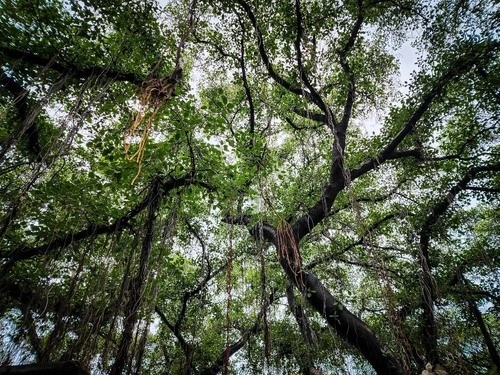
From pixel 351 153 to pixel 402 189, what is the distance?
1505 millimetres

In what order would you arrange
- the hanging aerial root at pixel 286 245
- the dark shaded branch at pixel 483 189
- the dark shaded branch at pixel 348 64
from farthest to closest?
1. the dark shaded branch at pixel 483 189
2. the dark shaded branch at pixel 348 64
3. the hanging aerial root at pixel 286 245

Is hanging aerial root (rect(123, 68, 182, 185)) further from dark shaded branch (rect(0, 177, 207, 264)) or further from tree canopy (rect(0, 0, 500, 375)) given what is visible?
dark shaded branch (rect(0, 177, 207, 264))

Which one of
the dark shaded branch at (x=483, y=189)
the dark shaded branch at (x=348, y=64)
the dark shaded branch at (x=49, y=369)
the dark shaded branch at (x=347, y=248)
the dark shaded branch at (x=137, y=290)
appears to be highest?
the dark shaded branch at (x=348, y=64)

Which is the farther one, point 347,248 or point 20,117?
point 347,248

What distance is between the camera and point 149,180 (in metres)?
3.51

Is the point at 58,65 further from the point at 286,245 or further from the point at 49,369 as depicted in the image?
the point at 286,245

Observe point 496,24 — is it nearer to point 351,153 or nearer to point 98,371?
point 351,153

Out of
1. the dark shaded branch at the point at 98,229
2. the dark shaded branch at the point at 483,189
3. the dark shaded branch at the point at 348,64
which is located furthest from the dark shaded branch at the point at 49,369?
the dark shaded branch at the point at 483,189

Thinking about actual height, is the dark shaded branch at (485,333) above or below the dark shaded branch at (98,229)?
below

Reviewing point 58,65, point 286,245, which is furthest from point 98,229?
point 286,245

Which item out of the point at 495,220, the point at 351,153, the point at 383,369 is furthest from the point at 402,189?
the point at 383,369

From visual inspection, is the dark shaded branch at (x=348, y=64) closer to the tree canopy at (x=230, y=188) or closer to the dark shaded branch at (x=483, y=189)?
the tree canopy at (x=230, y=188)

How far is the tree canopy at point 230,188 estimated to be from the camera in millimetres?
2637

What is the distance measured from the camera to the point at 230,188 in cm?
356
